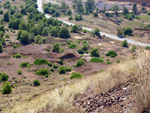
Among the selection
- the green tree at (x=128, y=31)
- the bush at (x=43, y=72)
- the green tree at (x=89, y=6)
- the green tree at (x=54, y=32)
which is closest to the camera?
the bush at (x=43, y=72)

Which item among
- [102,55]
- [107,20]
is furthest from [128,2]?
[102,55]

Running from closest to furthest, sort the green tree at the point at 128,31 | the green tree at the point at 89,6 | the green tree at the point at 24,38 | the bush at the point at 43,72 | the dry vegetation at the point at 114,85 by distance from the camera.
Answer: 1. the dry vegetation at the point at 114,85
2. the bush at the point at 43,72
3. the green tree at the point at 24,38
4. the green tree at the point at 128,31
5. the green tree at the point at 89,6

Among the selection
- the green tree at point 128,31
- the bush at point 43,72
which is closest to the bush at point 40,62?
the bush at point 43,72

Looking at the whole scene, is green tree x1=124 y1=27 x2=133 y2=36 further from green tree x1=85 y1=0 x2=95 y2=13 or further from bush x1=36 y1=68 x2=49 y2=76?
bush x1=36 y1=68 x2=49 y2=76

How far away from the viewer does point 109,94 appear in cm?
902

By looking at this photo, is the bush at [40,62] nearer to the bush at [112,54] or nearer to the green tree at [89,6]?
the bush at [112,54]

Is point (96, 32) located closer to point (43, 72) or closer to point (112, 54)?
point (112, 54)

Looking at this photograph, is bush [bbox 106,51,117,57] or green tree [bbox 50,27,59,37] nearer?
bush [bbox 106,51,117,57]

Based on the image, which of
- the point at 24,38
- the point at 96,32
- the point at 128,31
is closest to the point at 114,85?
the point at 24,38

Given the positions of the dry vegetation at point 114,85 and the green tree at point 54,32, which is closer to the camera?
the dry vegetation at point 114,85

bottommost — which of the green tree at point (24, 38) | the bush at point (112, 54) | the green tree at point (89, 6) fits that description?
the bush at point (112, 54)

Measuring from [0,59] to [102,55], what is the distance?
19.5m

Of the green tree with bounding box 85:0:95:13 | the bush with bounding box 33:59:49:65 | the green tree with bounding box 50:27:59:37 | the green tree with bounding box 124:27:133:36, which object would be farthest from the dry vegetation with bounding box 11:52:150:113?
the green tree with bounding box 85:0:95:13

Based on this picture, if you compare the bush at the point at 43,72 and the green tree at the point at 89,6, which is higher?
the green tree at the point at 89,6
